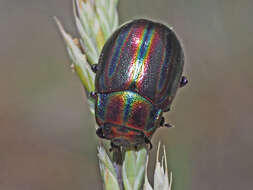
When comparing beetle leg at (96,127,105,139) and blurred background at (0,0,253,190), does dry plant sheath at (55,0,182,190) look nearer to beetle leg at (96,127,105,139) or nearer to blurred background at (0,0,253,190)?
beetle leg at (96,127,105,139)

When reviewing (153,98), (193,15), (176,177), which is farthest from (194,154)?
(153,98)

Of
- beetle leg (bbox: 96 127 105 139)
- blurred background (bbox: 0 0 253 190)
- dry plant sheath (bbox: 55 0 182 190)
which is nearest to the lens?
dry plant sheath (bbox: 55 0 182 190)

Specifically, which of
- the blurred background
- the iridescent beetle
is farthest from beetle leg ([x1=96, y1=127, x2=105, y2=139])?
the blurred background

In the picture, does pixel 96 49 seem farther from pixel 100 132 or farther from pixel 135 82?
pixel 100 132

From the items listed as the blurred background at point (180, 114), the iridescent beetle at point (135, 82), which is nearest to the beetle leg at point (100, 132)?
the iridescent beetle at point (135, 82)

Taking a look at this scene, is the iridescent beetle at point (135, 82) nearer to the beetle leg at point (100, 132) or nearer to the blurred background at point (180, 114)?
the beetle leg at point (100, 132)

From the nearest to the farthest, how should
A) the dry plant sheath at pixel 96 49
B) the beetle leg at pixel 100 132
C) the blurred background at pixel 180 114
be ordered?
the dry plant sheath at pixel 96 49, the beetle leg at pixel 100 132, the blurred background at pixel 180 114
